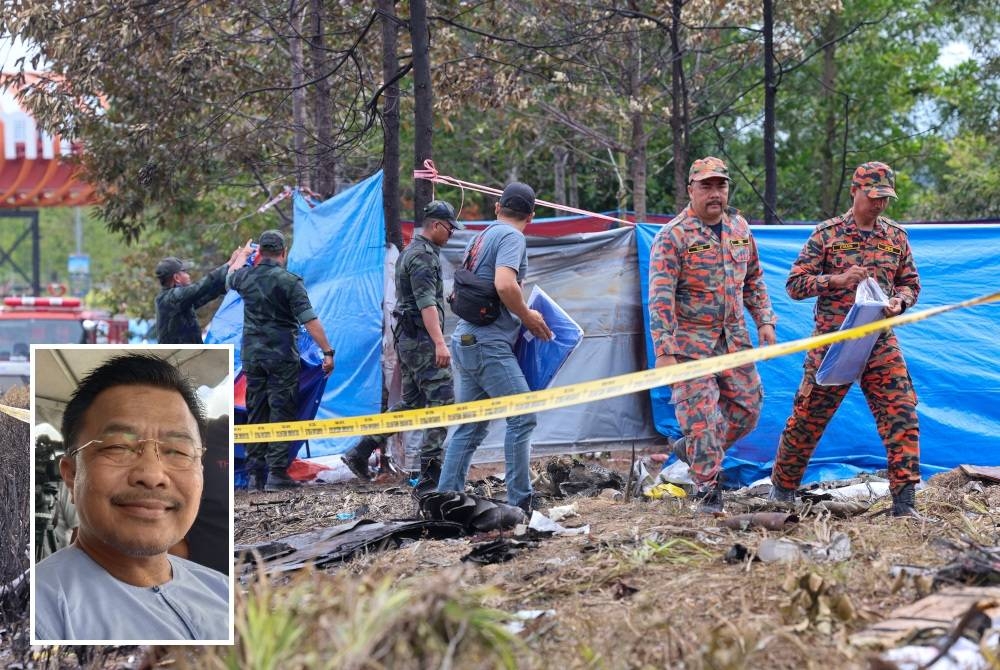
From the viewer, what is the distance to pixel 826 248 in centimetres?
644

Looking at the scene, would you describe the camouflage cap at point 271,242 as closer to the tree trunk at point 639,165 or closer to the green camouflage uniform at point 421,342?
the green camouflage uniform at point 421,342

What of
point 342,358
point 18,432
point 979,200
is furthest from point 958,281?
point 979,200

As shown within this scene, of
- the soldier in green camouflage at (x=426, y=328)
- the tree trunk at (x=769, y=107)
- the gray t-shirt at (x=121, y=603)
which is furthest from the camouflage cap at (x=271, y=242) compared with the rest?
the gray t-shirt at (x=121, y=603)

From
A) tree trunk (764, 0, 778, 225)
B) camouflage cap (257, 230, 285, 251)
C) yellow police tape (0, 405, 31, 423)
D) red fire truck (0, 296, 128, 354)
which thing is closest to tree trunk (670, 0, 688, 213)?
tree trunk (764, 0, 778, 225)

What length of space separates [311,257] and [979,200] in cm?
1238

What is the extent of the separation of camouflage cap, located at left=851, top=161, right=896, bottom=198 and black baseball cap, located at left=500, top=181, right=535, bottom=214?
5.30 ft

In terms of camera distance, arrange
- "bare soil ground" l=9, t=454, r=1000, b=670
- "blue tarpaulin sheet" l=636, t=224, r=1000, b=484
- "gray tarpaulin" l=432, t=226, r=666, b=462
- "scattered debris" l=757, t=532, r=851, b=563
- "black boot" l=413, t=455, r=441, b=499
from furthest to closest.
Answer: "gray tarpaulin" l=432, t=226, r=666, b=462
"blue tarpaulin sheet" l=636, t=224, r=1000, b=484
"black boot" l=413, t=455, r=441, b=499
"scattered debris" l=757, t=532, r=851, b=563
"bare soil ground" l=9, t=454, r=1000, b=670

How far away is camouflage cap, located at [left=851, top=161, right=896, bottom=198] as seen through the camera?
620 centimetres

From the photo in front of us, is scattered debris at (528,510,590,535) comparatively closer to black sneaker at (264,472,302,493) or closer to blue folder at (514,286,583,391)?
blue folder at (514,286,583,391)

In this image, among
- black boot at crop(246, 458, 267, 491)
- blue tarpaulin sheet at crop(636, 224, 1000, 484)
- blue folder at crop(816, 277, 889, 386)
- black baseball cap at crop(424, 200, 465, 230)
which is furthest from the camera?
black boot at crop(246, 458, 267, 491)

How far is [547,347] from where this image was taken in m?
6.58

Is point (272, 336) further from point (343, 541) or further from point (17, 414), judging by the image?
point (343, 541)

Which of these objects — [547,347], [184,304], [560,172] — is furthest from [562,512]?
[560,172]

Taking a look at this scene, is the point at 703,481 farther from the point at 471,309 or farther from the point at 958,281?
the point at 958,281
